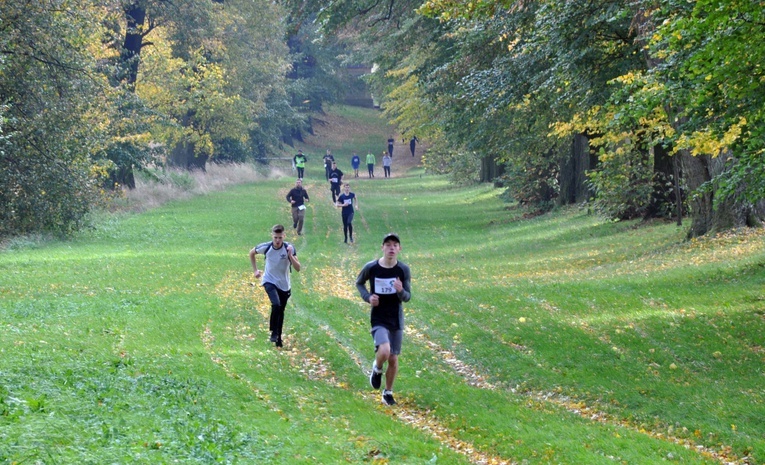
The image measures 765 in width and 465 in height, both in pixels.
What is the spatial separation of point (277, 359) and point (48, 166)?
1375cm

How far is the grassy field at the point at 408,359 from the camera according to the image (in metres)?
8.66

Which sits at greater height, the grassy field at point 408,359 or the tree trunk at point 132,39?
the tree trunk at point 132,39

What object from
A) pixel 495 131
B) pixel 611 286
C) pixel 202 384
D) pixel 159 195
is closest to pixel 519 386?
pixel 202 384

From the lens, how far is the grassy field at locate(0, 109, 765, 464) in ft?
28.4

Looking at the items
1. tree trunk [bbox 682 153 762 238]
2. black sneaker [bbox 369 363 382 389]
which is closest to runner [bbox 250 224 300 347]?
black sneaker [bbox 369 363 382 389]

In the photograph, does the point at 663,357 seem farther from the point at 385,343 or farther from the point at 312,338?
the point at 312,338

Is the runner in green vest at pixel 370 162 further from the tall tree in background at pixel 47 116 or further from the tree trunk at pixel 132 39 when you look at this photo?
the tall tree in background at pixel 47 116

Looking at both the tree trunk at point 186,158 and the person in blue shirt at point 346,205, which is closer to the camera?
the person in blue shirt at point 346,205

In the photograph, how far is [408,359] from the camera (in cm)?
1373

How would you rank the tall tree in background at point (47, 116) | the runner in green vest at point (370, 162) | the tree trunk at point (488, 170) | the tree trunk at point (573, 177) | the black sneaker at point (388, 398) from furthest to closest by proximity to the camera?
the runner in green vest at point (370, 162)
the tree trunk at point (488, 170)
the tree trunk at point (573, 177)
the tall tree in background at point (47, 116)
the black sneaker at point (388, 398)

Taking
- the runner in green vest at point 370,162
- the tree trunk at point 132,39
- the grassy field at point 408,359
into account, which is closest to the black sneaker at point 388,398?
the grassy field at point 408,359

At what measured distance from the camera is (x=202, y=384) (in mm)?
10500

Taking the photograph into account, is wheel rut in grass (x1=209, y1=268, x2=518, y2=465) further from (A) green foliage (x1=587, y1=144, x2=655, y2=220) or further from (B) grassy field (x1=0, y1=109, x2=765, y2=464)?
(A) green foliage (x1=587, y1=144, x2=655, y2=220)

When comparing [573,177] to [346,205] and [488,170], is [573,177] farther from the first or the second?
[488,170]
